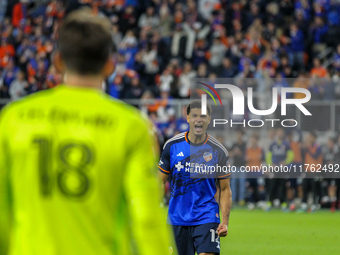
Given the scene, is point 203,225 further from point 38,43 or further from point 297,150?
point 38,43

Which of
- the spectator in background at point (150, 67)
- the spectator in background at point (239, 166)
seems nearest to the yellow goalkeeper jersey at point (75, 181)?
the spectator in background at point (239, 166)

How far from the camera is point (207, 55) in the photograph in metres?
20.8

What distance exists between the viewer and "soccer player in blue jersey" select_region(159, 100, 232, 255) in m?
6.41

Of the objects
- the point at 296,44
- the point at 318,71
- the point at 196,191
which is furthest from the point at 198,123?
the point at 296,44

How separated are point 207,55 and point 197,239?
48.8 ft

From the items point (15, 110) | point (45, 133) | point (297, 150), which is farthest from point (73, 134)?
point (297, 150)

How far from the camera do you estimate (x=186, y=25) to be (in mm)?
21734

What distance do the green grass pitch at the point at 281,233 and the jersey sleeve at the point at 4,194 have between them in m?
8.50

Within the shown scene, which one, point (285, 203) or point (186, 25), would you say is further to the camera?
point (186, 25)

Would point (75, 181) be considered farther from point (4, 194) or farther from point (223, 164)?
point (223, 164)

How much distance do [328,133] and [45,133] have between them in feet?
54.3

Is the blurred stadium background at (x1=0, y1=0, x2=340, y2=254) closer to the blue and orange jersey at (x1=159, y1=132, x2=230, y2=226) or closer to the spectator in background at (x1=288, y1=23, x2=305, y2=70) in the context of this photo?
the spectator in background at (x1=288, y1=23, x2=305, y2=70)

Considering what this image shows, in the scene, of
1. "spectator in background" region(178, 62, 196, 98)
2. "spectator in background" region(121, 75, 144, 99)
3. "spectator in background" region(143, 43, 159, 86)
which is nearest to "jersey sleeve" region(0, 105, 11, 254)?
"spectator in background" region(178, 62, 196, 98)

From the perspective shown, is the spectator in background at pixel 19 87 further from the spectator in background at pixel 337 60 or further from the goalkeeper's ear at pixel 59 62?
the goalkeeper's ear at pixel 59 62
